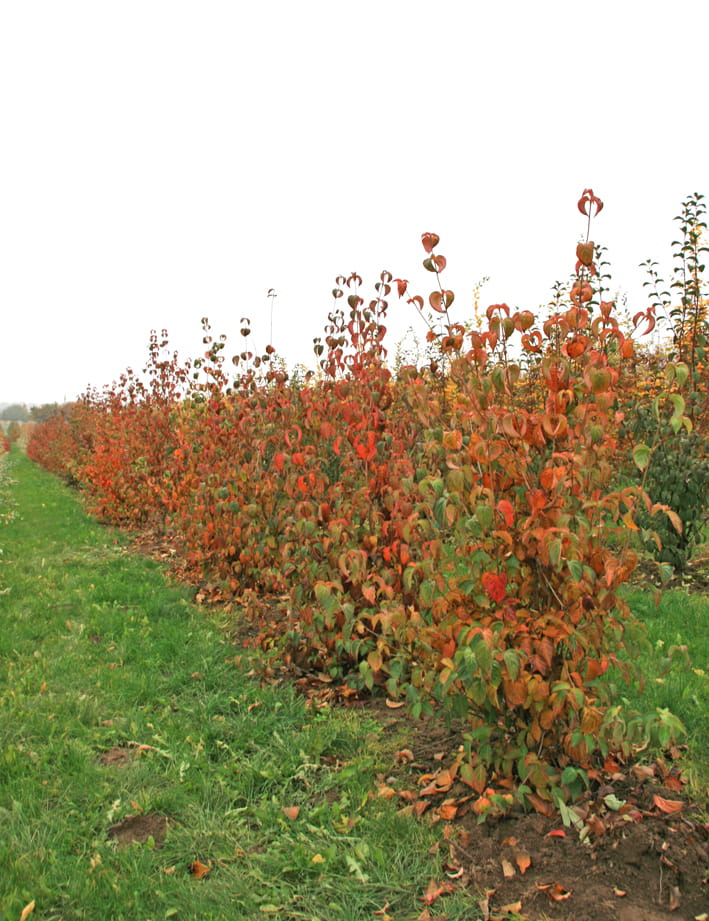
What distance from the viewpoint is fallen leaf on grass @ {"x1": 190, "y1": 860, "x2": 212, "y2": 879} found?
2.34m

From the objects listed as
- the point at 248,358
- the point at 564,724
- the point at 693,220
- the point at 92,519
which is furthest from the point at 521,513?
the point at 92,519

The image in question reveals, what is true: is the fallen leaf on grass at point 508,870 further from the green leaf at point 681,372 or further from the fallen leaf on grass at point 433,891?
the green leaf at point 681,372

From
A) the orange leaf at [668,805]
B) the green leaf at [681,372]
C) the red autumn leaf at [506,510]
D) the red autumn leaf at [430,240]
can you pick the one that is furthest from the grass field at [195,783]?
the red autumn leaf at [430,240]

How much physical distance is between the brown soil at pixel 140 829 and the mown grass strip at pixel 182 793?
0.01 meters

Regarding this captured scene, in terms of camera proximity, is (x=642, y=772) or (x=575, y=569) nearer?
(x=575, y=569)

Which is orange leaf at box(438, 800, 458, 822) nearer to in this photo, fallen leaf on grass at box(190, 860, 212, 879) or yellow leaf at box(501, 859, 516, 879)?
yellow leaf at box(501, 859, 516, 879)

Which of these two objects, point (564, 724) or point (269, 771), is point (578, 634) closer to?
point (564, 724)

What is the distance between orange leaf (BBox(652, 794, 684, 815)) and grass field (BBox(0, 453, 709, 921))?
0.38 metres

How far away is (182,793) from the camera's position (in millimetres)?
2773

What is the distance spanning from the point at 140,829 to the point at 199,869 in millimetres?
357

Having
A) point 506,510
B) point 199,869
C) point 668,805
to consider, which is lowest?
point 199,869

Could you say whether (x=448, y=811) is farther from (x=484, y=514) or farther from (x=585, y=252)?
(x=585, y=252)

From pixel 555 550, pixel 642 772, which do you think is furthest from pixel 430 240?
pixel 642 772

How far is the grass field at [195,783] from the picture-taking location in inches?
88.1
